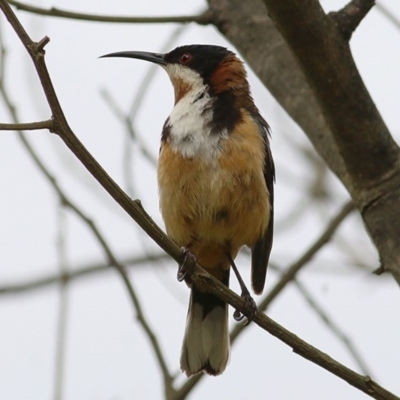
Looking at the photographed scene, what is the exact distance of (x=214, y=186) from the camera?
4.63 meters

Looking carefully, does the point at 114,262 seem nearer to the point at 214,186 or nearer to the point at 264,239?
the point at 214,186

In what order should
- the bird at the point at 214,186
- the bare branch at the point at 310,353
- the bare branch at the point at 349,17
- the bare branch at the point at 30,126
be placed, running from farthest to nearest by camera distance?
1. the bird at the point at 214,186
2. the bare branch at the point at 349,17
3. the bare branch at the point at 310,353
4. the bare branch at the point at 30,126

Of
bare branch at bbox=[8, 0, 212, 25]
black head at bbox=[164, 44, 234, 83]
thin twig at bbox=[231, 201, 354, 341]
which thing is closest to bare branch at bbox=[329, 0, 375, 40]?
thin twig at bbox=[231, 201, 354, 341]

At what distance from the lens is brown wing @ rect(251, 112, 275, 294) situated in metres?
5.00

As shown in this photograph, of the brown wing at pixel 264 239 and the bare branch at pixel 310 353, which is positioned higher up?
the brown wing at pixel 264 239

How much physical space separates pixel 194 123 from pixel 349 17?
1.23 m

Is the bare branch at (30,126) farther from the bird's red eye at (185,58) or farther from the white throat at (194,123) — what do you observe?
the bird's red eye at (185,58)

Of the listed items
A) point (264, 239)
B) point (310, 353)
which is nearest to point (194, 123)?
point (264, 239)

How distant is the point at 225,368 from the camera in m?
5.09

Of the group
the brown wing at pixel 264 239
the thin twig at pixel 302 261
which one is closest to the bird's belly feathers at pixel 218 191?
the brown wing at pixel 264 239

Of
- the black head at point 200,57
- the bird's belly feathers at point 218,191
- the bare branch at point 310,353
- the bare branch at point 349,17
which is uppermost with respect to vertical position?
the black head at point 200,57

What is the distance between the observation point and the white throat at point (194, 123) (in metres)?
4.68

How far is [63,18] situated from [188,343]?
217 centimetres

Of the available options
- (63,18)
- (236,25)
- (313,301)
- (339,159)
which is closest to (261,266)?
(313,301)
